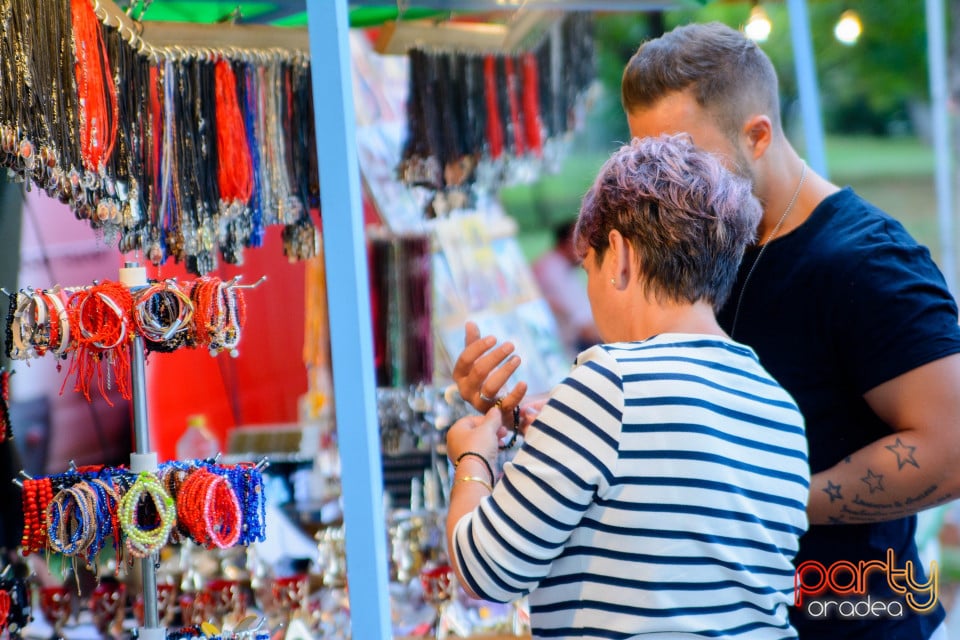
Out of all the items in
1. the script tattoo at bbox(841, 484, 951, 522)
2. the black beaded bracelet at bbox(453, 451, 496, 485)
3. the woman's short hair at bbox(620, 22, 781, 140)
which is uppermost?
the woman's short hair at bbox(620, 22, 781, 140)

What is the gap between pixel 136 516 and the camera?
4.80 ft

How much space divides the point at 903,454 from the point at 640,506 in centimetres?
59

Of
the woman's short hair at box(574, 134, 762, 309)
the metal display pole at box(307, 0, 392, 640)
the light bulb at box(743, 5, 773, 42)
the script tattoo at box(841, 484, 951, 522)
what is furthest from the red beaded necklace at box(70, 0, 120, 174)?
the light bulb at box(743, 5, 773, 42)

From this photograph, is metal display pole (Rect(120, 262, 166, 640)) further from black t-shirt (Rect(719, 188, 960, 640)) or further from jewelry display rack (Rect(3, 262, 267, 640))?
black t-shirt (Rect(719, 188, 960, 640))

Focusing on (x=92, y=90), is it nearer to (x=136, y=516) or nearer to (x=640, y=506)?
(x=136, y=516)

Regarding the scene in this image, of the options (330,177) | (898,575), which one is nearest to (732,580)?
(898,575)

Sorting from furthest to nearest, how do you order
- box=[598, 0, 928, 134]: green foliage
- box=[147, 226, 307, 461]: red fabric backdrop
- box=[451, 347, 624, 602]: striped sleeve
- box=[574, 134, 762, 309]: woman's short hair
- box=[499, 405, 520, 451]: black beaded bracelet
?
box=[598, 0, 928, 134]: green foliage
box=[147, 226, 307, 461]: red fabric backdrop
box=[499, 405, 520, 451]: black beaded bracelet
box=[574, 134, 762, 309]: woman's short hair
box=[451, 347, 624, 602]: striped sleeve

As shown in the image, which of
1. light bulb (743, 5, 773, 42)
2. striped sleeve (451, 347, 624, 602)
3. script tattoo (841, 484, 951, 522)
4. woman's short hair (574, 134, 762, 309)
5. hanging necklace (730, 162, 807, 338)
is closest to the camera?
striped sleeve (451, 347, 624, 602)

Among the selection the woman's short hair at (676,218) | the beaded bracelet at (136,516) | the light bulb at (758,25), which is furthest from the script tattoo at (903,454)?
the light bulb at (758,25)

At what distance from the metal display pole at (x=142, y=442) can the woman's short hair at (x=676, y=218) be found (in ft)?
2.44

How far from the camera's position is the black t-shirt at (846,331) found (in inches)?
56.5

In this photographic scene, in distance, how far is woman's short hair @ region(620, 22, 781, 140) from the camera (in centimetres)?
155

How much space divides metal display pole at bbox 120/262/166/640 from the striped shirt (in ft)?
2.06

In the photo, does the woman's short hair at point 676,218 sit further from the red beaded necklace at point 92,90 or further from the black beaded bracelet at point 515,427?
the red beaded necklace at point 92,90
